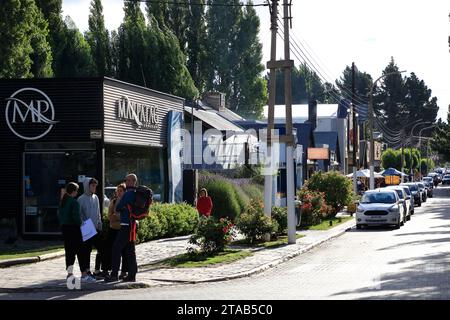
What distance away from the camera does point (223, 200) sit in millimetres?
33000

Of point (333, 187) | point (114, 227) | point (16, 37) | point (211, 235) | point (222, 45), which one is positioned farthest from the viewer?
point (222, 45)

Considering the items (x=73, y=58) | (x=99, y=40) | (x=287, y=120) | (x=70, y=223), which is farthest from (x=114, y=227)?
(x=99, y=40)

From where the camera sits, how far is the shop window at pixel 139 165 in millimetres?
24594

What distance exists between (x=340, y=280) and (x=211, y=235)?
5.05 meters

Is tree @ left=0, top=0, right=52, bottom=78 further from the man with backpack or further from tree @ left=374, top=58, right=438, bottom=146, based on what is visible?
tree @ left=374, top=58, right=438, bottom=146

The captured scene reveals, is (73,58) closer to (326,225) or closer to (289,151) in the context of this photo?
(326,225)

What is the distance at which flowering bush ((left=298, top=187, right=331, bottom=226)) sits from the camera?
32.8 metres

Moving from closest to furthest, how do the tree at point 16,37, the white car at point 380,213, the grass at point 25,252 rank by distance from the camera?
the grass at point 25,252
the white car at point 380,213
the tree at point 16,37

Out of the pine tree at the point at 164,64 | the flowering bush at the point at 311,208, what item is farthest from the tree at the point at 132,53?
the flowering bush at the point at 311,208

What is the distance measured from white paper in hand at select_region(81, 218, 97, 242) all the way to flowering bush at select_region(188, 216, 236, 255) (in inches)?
182

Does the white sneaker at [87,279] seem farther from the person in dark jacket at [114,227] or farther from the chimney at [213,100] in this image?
the chimney at [213,100]

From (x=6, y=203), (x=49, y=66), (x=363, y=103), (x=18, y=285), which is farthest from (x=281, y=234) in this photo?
(x=363, y=103)

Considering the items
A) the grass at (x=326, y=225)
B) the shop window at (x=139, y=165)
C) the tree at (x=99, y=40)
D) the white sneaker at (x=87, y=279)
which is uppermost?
the tree at (x=99, y=40)

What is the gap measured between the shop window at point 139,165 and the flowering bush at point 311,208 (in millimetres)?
6575
